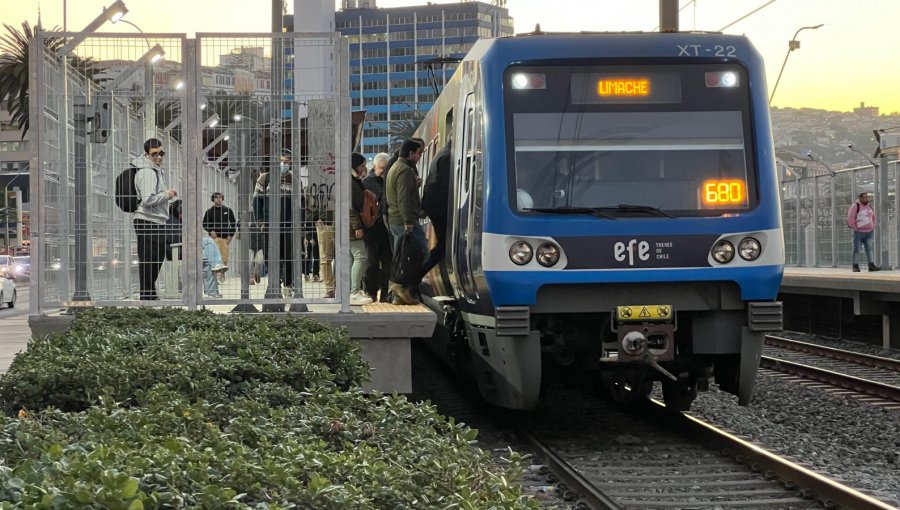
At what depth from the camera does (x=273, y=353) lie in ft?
20.6

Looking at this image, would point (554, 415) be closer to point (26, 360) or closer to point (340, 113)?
point (340, 113)

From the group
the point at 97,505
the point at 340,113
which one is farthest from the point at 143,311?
the point at 97,505

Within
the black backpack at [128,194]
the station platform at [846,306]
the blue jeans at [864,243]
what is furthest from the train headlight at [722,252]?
the blue jeans at [864,243]

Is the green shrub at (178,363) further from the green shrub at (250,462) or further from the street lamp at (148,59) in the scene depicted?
the street lamp at (148,59)

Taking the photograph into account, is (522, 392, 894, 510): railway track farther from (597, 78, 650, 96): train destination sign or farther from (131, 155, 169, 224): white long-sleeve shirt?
(131, 155, 169, 224): white long-sleeve shirt

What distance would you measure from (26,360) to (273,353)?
1.23m

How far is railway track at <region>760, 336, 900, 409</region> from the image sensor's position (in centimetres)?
1216

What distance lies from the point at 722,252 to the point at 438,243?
10.2 feet

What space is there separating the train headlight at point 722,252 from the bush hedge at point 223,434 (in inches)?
119

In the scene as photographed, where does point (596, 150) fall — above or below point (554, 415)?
above

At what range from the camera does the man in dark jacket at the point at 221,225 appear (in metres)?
9.55

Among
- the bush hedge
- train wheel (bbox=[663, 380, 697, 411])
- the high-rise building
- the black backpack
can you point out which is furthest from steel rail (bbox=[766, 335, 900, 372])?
the high-rise building

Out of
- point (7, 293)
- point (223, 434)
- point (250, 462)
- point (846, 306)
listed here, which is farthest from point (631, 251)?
Answer: point (7, 293)

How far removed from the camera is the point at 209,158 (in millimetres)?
9617
